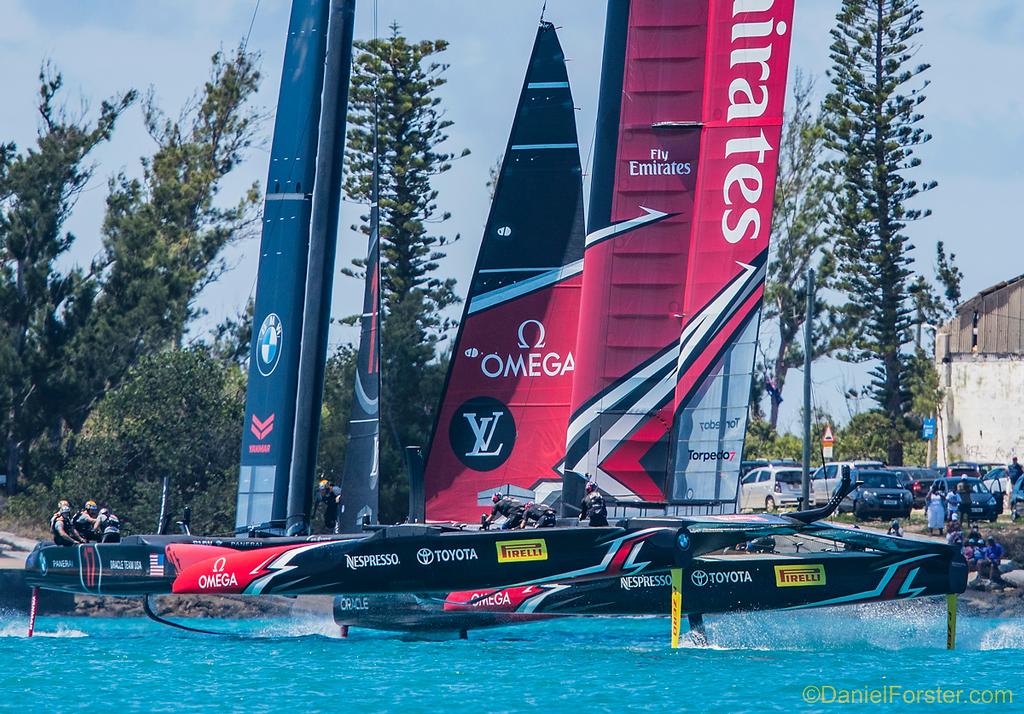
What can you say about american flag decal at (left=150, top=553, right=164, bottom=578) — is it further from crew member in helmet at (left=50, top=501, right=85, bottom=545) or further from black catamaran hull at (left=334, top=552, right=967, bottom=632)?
black catamaran hull at (left=334, top=552, right=967, bottom=632)

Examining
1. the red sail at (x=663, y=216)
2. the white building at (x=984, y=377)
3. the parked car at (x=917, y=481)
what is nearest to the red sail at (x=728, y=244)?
the red sail at (x=663, y=216)

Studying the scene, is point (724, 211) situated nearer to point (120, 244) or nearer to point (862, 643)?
point (862, 643)

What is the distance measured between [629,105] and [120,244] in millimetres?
18755

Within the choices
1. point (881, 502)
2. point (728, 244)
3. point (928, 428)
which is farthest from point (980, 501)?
point (728, 244)

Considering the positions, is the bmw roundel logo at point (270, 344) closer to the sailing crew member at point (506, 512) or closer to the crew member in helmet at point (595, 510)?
the sailing crew member at point (506, 512)

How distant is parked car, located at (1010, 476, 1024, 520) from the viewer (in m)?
34.9

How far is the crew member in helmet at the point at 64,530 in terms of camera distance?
70.9ft

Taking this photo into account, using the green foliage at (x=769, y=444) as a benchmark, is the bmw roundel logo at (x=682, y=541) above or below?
below

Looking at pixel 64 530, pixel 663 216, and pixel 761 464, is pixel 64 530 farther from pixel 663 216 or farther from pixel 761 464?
pixel 761 464

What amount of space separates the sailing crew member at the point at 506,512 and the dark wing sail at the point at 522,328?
5.57 ft

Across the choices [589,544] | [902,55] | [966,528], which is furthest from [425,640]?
[902,55]

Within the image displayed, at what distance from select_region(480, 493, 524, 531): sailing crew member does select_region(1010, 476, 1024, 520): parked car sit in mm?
17260

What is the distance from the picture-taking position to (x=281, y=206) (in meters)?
22.0

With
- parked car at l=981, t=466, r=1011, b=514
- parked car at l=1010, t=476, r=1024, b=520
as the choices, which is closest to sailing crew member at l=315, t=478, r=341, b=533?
parked car at l=1010, t=476, r=1024, b=520
